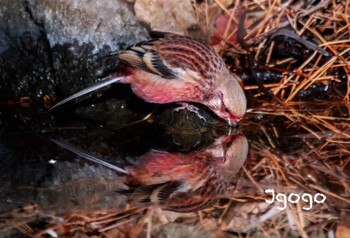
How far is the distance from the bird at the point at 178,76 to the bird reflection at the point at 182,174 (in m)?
0.47

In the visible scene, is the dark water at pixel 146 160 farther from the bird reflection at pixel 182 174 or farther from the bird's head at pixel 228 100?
the bird's head at pixel 228 100

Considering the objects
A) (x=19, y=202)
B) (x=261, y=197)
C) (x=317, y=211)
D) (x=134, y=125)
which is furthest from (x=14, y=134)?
(x=317, y=211)

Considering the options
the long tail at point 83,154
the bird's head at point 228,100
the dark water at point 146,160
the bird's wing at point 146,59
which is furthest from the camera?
the bird's head at point 228,100

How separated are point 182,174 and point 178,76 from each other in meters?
1.20

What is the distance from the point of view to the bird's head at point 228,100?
5195 millimetres

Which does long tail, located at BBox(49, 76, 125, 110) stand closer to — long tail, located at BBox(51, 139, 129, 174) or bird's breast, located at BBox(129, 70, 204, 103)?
bird's breast, located at BBox(129, 70, 204, 103)

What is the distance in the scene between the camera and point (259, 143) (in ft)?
16.2

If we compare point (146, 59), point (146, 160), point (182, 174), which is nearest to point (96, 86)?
point (146, 59)

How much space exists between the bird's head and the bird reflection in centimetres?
30

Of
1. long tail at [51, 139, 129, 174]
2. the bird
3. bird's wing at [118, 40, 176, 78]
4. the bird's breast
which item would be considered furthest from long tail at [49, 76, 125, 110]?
long tail at [51, 139, 129, 174]

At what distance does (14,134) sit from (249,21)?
2.56 meters

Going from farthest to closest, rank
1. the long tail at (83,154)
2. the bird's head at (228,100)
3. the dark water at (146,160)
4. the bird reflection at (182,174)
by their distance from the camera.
Answer: the bird's head at (228,100), the long tail at (83,154), the bird reflection at (182,174), the dark water at (146,160)

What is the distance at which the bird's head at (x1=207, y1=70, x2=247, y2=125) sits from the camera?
5.20m

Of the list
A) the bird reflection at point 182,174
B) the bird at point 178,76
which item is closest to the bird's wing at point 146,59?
the bird at point 178,76
